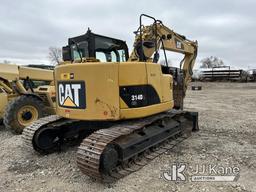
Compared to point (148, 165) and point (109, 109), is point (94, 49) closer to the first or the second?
point (109, 109)

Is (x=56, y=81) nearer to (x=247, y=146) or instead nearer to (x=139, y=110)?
(x=139, y=110)

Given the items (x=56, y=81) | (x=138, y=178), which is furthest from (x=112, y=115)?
(x=56, y=81)

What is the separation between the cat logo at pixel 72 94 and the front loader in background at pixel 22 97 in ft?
8.95

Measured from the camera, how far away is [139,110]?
16.7 ft

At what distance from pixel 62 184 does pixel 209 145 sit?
10.9ft

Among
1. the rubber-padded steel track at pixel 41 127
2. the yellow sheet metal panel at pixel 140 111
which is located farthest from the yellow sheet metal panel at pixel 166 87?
the rubber-padded steel track at pixel 41 127

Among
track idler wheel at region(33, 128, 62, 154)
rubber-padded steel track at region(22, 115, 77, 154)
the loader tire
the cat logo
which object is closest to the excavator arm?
the cat logo

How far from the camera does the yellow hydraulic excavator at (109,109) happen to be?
14.7ft
